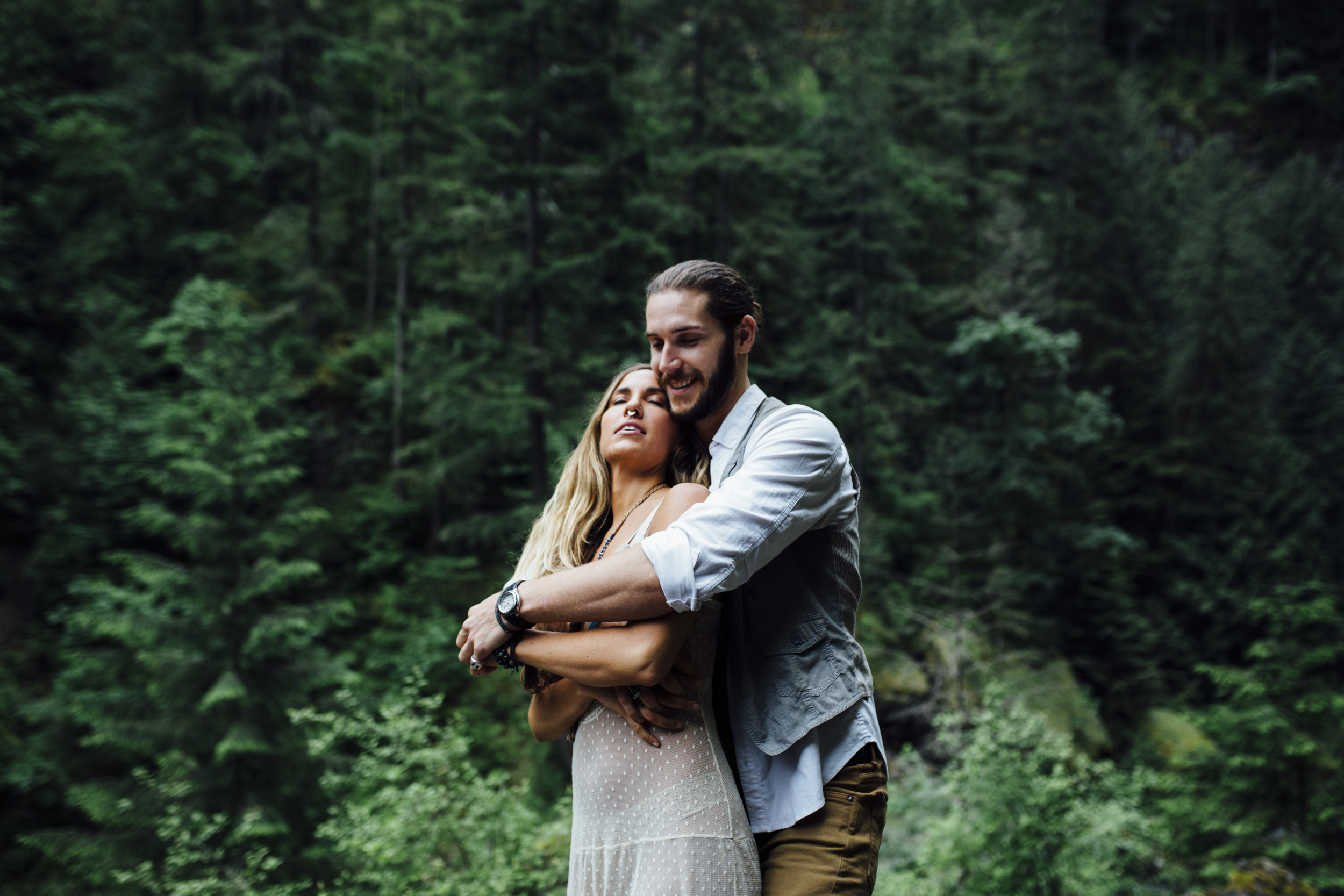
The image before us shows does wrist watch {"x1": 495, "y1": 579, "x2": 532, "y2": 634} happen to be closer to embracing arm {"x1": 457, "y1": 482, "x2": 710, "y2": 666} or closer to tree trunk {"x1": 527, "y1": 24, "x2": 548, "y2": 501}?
embracing arm {"x1": 457, "y1": 482, "x2": 710, "y2": 666}

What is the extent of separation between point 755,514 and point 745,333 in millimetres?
710

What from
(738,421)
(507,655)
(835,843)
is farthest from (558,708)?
(738,421)

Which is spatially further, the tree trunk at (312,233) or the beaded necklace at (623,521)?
the tree trunk at (312,233)

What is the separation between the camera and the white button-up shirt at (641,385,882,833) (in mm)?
1798

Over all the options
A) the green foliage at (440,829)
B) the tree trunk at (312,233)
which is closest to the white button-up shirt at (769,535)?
the green foliage at (440,829)

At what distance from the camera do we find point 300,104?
59.5 feet

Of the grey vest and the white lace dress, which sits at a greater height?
the grey vest

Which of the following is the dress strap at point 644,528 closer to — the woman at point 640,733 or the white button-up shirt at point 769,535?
the woman at point 640,733

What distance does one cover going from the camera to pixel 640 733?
6.47ft

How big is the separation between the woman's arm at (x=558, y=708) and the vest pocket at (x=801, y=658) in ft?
1.68

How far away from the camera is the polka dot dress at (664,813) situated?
6.21 ft

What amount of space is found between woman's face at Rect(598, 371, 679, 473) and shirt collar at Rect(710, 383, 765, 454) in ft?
0.51

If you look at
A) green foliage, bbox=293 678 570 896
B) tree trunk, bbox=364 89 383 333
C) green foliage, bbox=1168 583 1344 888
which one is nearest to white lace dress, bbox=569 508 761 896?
green foliage, bbox=293 678 570 896

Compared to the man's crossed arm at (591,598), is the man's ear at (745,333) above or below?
above
